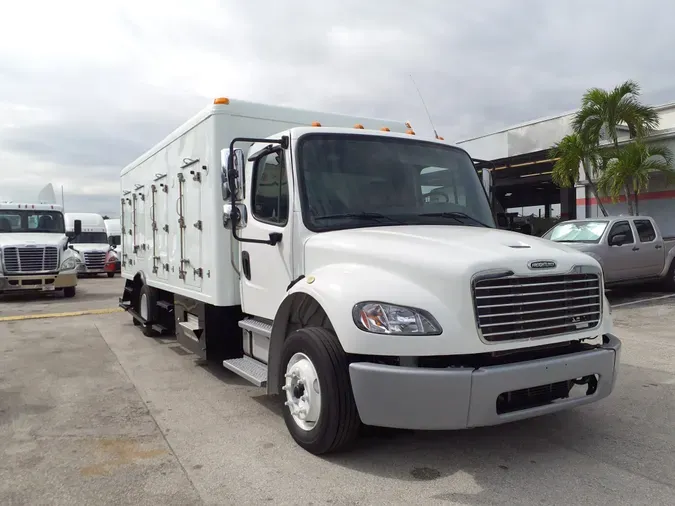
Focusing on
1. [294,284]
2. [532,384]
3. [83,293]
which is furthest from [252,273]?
[83,293]

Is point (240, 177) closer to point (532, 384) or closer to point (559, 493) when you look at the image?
point (532, 384)

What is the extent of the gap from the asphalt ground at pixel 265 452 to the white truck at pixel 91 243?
60.1 feet

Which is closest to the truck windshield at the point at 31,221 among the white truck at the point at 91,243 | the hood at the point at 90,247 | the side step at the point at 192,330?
the white truck at the point at 91,243

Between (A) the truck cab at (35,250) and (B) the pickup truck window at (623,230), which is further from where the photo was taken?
(A) the truck cab at (35,250)

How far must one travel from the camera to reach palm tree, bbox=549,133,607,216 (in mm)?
16438

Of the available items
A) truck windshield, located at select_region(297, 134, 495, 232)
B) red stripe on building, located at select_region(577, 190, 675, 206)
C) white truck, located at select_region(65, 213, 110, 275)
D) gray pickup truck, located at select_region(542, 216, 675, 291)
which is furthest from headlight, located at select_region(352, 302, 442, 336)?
white truck, located at select_region(65, 213, 110, 275)

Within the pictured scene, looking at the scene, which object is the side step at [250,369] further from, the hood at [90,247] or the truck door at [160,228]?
the hood at [90,247]

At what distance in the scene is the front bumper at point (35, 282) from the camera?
14875mm

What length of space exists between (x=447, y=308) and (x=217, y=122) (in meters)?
3.34

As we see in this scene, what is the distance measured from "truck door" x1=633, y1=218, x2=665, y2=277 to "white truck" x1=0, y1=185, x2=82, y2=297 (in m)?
13.9

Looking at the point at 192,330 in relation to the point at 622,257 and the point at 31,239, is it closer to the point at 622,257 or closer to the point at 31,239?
the point at 622,257

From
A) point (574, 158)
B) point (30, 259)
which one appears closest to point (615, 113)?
point (574, 158)

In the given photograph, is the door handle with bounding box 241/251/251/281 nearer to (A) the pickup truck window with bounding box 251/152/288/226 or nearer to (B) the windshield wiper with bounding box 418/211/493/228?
(A) the pickup truck window with bounding box 251/152/288/226

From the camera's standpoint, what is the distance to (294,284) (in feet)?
14.7
